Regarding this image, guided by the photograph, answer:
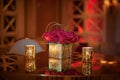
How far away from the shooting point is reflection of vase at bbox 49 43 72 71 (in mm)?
1581

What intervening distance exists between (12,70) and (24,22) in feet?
7.60

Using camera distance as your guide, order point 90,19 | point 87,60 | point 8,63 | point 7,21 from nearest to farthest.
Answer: point 87,60 < point 8,63 < point 7,21 < point 90,19

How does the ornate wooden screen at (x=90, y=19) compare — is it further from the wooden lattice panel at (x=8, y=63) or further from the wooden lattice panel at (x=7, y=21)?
the wooden lattice panel at (x=8, y=63)

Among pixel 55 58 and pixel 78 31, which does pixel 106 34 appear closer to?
pixel 78 31

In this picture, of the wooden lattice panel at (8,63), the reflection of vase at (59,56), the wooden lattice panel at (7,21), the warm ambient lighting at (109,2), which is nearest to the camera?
the reflection of vase at (59,56)

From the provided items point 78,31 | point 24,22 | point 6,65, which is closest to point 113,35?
point 78,31

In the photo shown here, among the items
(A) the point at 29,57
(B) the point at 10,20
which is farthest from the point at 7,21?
(A) the point at 29,57

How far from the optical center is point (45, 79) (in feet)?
4.82

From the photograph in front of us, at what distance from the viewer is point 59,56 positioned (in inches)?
62.5

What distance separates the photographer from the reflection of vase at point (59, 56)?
5.19ft

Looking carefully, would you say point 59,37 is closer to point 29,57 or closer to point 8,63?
point 29,57

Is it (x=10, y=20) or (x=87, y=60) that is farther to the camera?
(x=10, y=20)

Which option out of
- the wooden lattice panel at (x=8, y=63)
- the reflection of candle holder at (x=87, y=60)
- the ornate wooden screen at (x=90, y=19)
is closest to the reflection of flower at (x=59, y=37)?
the reflection of candle holder at (x=87, y=60)

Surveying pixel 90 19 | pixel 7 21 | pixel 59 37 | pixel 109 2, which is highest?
pixel 109 2
